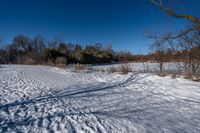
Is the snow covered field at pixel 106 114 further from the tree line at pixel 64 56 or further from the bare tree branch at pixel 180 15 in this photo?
the tree line at pixel 64 56

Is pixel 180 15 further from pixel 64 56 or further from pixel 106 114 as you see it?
pixel 64 56

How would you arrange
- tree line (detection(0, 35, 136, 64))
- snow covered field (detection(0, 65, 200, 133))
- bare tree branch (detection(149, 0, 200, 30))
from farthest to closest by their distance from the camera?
1. tree line (detection(0, 35, 136, 64))
2. bare tree branch (detection(149, 0, 200, 30))
3. snow covered field (detection(0, 65, 200, 133))

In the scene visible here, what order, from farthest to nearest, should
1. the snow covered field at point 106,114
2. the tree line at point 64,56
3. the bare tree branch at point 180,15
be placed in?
1. the tree line at point 64,56
2. the bare tree branch at point 180,15
3. the snow covered field at point 106,114

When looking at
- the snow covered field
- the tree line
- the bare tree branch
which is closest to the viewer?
the snow covered field

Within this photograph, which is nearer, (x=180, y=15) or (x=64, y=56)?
(x=180, y=15)

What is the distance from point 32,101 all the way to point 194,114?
4870mm

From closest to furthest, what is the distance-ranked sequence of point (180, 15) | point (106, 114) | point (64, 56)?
1. point (106, 114)
2. point (180, 15)
3. point (64, 56)

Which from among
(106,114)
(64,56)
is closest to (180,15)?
(106,114)

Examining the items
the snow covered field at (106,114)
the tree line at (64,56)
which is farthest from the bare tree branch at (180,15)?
the tree line at (64,56)

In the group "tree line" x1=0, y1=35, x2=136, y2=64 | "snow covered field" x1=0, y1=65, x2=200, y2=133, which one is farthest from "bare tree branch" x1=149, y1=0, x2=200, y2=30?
"tree line" x1=0, y1=35, x2=136, y2=64

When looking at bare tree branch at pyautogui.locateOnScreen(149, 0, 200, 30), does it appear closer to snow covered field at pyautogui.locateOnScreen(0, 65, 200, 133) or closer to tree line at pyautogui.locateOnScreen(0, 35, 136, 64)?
snow covered field at pyautogui.locateOnScreen(0, 65, 200, 133)

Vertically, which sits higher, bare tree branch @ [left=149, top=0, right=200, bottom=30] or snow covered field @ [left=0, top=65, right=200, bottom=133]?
bare tree branch @ [left=149, top=0, right=200, bottom=30]

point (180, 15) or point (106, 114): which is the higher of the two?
point (180, 15)

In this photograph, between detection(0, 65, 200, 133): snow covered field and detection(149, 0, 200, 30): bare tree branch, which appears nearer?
→ detection(0, 65, 200, 133): snow covered field
